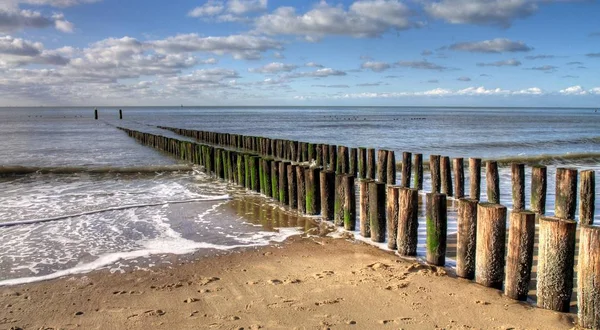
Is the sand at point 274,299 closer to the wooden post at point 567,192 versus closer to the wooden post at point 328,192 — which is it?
the wooden post at point 328,192

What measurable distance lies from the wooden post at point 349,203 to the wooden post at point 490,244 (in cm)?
267

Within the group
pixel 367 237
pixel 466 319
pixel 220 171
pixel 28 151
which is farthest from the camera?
pixel 28 151

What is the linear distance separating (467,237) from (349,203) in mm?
2576

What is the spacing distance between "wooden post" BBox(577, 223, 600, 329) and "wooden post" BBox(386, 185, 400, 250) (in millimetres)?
2434

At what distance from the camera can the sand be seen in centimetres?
441

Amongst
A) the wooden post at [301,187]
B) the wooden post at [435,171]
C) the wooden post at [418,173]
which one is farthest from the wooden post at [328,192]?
the wooden post at [418,173]

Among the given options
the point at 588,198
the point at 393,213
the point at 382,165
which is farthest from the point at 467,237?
the point at 382,165

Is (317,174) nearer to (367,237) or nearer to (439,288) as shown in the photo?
(367,237)

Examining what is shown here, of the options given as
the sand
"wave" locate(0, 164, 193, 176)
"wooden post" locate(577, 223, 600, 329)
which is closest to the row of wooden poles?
"wooden post" locate(577, 223, 600, 329)

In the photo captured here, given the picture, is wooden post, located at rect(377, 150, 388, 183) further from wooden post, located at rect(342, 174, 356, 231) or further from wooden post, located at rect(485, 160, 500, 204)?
wooden post, located at rect(342, 174, 356, 231)

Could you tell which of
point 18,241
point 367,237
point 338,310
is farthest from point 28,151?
point 338,310

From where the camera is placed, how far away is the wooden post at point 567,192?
28.2ft

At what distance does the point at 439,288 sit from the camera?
5133mm

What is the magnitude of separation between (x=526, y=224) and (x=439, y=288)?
1163 mm
